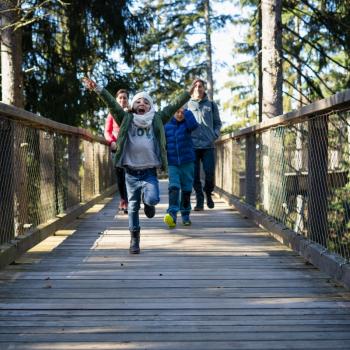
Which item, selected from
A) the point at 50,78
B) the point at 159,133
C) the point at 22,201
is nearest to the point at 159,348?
the point at 159,133

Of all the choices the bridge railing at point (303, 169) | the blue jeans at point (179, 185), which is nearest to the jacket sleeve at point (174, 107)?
the bridge railing at point (303, 169)

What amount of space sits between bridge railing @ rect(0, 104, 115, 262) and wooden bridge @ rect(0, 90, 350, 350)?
17 millimetres

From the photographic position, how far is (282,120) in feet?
18.4

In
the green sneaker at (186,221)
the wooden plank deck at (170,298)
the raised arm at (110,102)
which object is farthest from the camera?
the green sneaker at (186,221)

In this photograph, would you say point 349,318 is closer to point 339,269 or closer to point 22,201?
point 339,269

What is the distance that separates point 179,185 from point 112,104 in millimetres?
1987

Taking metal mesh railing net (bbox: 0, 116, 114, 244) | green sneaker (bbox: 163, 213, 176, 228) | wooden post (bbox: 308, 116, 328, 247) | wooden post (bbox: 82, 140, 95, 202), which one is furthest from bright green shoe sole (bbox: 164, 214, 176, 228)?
wooden post (bbox: 82, 140, 95, 202)

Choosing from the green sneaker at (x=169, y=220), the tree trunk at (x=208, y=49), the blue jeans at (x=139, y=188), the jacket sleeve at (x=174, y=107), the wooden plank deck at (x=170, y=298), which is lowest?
the wooden plank deck at (x=170, y=298)

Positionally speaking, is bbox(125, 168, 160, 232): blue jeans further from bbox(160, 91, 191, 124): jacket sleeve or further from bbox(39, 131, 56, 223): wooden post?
bbox(39, 131, 56, 223): wooden post

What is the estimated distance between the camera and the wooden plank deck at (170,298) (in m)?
2.92

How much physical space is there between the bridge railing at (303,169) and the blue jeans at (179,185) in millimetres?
881

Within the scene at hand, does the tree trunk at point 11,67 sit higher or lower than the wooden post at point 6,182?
higher

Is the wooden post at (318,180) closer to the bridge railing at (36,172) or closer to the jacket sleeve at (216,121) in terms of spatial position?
the bridge railing at (36,172)

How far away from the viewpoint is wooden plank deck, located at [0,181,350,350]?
9.59 feet
